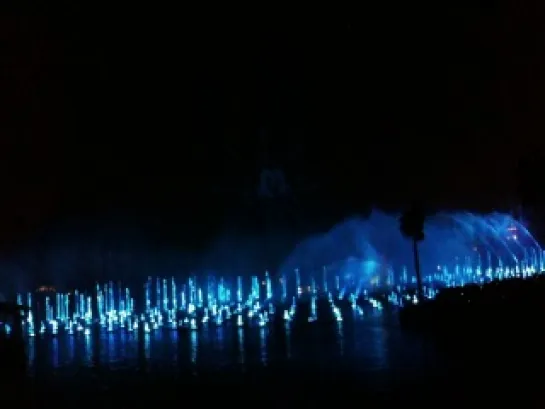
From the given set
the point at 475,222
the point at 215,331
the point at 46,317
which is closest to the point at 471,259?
the point at 475,222

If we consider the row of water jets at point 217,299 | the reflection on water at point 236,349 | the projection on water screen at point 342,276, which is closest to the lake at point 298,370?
the reflection on water at point 236,349

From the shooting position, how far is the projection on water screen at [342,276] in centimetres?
5118

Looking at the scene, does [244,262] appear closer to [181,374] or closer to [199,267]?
[199,267]

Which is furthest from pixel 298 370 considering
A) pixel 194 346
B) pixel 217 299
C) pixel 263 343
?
pixel 217 299

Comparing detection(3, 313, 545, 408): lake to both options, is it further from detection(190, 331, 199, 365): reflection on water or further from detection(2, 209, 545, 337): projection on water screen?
detection(2, 209, 545, 337): projection on water screen

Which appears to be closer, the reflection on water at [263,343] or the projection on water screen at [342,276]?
the reflection on water at [263,343]

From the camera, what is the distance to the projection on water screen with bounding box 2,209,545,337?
51.2m

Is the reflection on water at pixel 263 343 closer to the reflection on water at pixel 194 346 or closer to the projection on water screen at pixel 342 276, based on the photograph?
the reflection on water at pixel 194 346

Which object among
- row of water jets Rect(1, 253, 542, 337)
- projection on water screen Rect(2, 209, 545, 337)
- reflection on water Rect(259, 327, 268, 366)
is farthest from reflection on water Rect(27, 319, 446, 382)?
projection on water screen Rect(2, 209, 545, 337)

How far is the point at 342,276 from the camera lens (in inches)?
2371

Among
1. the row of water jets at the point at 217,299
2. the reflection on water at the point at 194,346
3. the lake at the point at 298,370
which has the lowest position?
the lake at the point at 298,370

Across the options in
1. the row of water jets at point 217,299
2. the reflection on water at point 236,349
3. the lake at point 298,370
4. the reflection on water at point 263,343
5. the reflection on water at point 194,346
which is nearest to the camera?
the lake at point 298,370

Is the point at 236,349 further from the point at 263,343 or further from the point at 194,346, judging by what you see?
the point at 194,346

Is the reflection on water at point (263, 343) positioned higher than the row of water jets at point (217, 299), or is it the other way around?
the row of water jets at point (217, 299)
